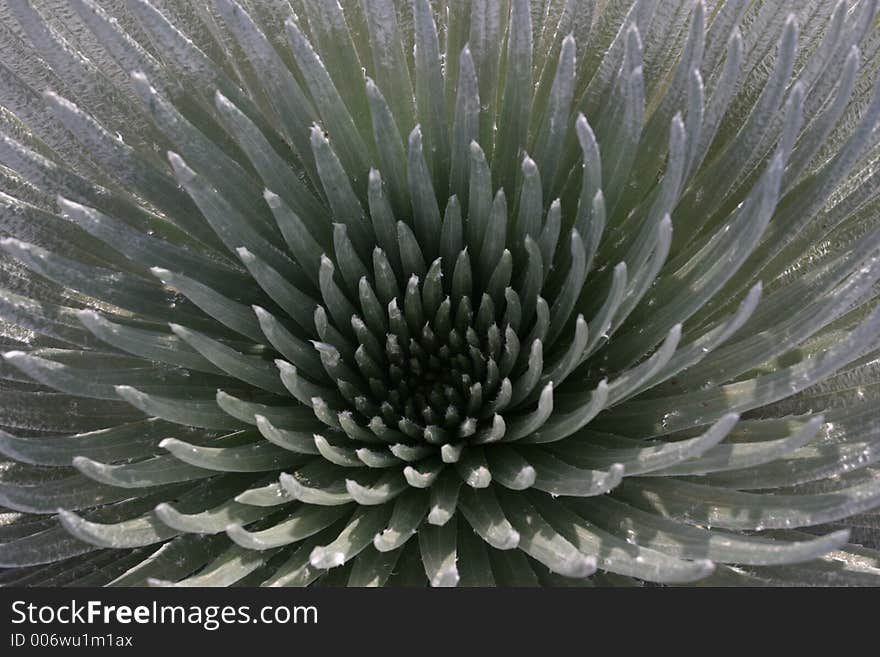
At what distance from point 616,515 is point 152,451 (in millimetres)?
542

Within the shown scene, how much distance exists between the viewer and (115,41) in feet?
3.20

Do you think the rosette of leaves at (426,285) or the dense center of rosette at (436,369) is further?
the dense center of rosette at (436,369)

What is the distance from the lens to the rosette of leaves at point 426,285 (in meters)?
0.87

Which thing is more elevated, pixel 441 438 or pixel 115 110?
pixel 115 110

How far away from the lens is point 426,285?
103 cm

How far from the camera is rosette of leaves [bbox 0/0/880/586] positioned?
0.87 m

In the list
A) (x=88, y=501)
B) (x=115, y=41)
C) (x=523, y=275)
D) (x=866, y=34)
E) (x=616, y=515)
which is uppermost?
(x=115, y=41)

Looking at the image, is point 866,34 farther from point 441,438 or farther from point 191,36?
point 191,36

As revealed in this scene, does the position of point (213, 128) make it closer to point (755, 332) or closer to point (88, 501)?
point (88, 501)

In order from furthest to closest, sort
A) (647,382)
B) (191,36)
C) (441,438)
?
1. (191,36)
2. (441,438)
3. (647,382)

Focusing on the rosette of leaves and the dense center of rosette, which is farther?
the dense center of rosette

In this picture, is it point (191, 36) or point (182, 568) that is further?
point (191, 36)

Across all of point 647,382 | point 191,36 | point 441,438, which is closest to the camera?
point 647,382

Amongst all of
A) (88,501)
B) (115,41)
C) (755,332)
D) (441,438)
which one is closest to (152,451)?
(88,501)
